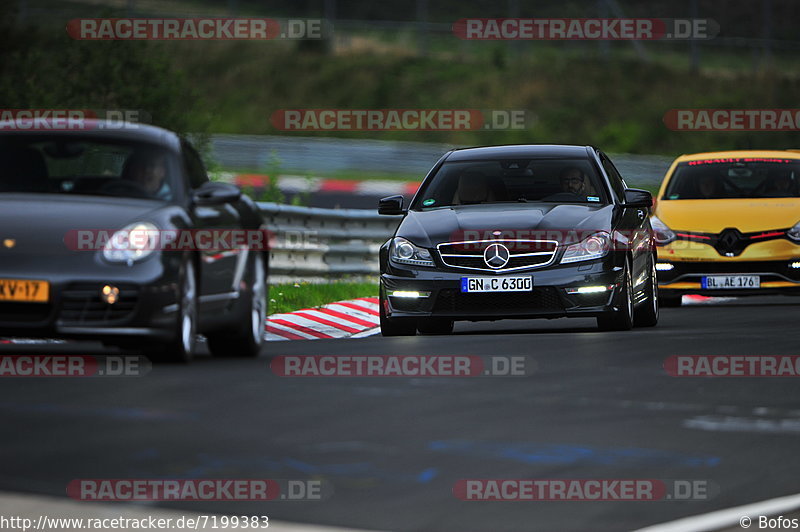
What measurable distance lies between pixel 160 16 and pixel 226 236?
36972 millimetres

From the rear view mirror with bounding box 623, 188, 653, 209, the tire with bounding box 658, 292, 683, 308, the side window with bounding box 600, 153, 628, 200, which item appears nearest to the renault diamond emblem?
the rear view mirror with bounding box 623, 188, 653, 209

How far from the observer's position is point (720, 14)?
5291 centimetres

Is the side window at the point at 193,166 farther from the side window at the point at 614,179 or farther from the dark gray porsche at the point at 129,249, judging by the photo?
the side window at the point at 614,179

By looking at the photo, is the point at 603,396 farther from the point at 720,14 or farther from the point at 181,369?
the point at 720,14

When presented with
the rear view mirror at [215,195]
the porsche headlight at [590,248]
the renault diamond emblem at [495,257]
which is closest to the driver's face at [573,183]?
the porsche headlight at [590,248]

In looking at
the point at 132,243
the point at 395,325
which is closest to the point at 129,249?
the point at 132,243

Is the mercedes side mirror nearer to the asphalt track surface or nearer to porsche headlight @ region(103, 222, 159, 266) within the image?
the asphalt track surface

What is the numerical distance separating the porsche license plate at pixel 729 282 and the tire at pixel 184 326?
8.03m

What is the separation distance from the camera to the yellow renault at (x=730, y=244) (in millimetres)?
17984

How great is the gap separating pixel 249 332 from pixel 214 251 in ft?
2.67

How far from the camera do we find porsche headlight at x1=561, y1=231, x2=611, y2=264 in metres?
13.8

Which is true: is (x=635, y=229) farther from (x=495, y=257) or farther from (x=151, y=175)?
(x=151, y=175)

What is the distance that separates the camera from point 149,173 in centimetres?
1138

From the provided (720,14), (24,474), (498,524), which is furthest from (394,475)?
(720,14)
